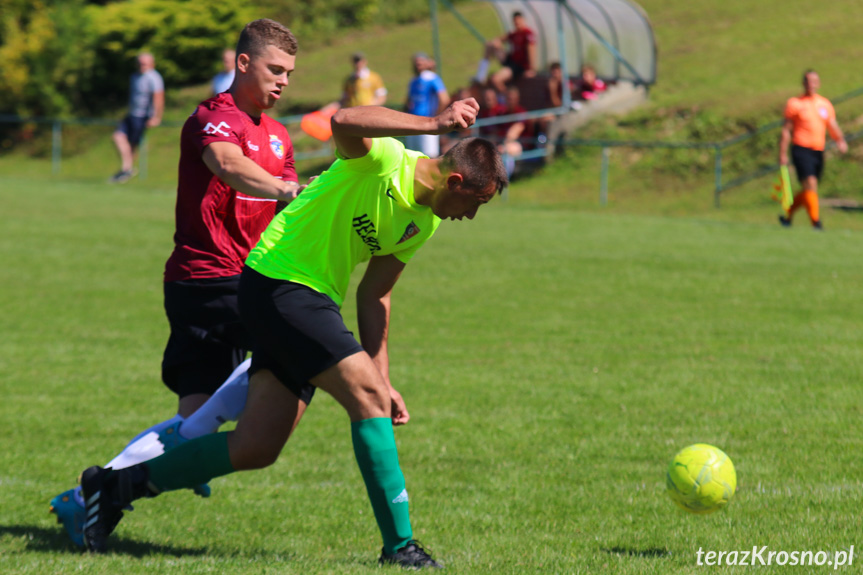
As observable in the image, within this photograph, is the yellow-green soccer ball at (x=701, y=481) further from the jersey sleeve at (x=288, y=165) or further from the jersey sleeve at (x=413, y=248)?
the jersey sleeve at (x=288, y=165)

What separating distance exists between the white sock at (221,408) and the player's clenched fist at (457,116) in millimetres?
1589

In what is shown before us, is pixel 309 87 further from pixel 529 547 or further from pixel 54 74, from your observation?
pixel 529 547

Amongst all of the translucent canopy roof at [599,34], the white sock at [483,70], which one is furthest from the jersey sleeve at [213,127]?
the translucent canopy roof at [599,34]

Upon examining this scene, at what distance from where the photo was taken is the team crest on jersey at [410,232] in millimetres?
4055

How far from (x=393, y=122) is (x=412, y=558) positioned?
1.63 m

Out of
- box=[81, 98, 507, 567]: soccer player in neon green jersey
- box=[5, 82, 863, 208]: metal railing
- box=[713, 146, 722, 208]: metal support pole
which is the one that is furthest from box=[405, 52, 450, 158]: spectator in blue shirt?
box=[81, 98, 507, 567]: soccer player in neon green jersey

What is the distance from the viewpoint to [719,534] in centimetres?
447

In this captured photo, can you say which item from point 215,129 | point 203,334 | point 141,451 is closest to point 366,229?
point 215,129

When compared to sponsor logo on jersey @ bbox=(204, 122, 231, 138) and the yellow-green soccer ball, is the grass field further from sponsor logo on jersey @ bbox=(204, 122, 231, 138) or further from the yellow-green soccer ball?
sponsor logo on jersey @ bbox=(204, 122, 231, 138)

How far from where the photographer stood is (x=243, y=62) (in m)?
4.68

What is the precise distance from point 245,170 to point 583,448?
2.74 meters

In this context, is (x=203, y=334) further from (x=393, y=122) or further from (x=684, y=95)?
(x=684, y=95)

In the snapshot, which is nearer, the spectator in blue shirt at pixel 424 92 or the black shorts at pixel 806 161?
the black shorts at pixel 806 161

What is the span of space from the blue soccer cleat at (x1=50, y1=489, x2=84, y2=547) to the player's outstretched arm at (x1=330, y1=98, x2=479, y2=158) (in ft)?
6.73
